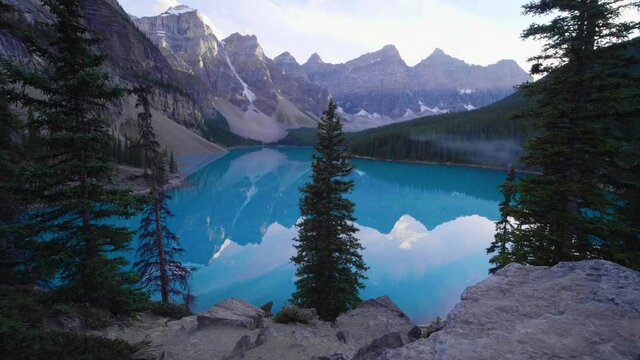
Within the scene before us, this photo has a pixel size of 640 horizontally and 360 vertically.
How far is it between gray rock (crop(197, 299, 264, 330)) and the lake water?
13.4 m

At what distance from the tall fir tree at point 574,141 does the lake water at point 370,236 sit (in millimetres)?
17761

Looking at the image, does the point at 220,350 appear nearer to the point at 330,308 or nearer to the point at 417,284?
the point at 330,308

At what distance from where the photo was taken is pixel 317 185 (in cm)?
1911

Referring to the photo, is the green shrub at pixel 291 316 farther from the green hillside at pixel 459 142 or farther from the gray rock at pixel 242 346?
the green hillside at pixel 459 142

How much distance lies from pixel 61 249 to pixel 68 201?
1.53 meters

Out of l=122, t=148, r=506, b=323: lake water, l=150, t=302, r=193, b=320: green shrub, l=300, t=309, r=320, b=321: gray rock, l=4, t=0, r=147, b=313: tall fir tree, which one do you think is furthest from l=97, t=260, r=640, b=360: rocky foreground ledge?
l=122, t=148, r=506, b=323: lake water

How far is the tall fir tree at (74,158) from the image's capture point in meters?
9.52

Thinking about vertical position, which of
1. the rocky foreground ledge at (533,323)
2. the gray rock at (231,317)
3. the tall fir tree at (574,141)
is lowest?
the gray rock at (231,317)

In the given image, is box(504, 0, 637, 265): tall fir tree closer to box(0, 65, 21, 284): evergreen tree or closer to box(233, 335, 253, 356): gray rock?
box(233, 335, 253, 356): gray rock

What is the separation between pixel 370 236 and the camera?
48.9 meters

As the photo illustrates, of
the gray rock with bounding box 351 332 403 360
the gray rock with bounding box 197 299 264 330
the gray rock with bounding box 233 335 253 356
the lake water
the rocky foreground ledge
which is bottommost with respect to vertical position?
the lake water

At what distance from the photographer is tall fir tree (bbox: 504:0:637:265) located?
1079cm

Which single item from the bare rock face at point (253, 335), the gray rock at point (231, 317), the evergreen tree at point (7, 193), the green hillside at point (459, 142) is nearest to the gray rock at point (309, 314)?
the bare rock face at point (253, 335)

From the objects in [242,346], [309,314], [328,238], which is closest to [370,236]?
[328,238]
